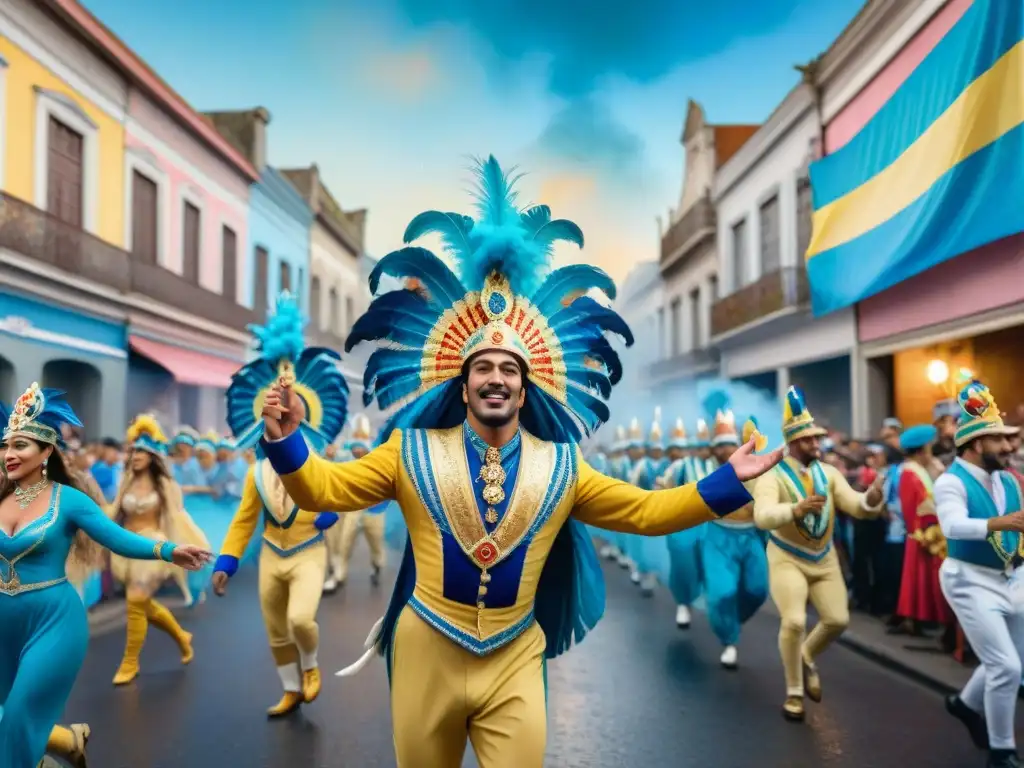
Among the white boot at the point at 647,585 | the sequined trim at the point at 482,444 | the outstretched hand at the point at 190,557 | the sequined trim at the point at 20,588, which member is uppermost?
the sequined trim at the point at 482,444

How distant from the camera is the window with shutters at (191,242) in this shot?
22.5 m

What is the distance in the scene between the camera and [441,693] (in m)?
3.39

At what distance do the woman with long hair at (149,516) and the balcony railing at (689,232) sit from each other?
21287mm

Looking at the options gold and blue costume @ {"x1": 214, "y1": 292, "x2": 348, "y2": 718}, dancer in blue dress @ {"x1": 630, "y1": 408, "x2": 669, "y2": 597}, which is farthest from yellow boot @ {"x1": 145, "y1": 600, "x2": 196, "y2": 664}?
dancer in blue dress @ {"x1": 630, "y1": 408, "x2": 669, "y2": 597}

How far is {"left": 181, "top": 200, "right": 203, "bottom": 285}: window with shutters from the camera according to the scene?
22.5 m

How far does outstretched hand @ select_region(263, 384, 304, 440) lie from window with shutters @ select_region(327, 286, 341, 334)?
3250 centimetres

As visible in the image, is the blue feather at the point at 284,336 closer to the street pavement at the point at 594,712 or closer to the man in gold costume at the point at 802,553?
the street pavement at the point at 594,712

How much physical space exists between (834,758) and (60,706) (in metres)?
4.24

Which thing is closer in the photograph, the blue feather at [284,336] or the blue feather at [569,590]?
the blue feather at [569,590]

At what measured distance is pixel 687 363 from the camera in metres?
28.5

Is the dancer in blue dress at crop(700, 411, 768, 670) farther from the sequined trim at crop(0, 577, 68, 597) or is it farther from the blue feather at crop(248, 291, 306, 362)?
the sequined trim at crop(0, 577, 68, 597)

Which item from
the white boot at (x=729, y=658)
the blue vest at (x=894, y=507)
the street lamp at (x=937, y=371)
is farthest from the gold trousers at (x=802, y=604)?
the street lamp at (x=937, y=371)

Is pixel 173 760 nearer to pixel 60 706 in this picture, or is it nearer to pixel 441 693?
pixel 60 706

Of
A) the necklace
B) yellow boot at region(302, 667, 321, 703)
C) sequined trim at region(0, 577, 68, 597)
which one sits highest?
the necklace
